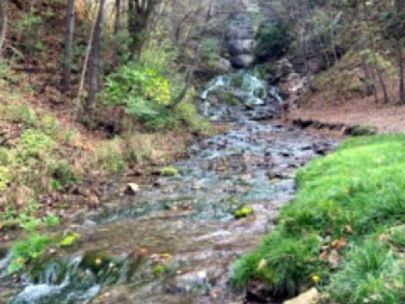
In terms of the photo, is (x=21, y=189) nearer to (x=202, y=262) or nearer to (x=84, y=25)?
(x=202, y=262)

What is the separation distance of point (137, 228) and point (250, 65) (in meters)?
35.2

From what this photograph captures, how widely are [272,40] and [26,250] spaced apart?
120 ft

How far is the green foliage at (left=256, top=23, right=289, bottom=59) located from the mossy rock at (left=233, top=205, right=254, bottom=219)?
34.2 metres

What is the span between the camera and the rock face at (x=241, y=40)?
143 feet

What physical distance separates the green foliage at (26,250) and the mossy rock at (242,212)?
314 centimetres

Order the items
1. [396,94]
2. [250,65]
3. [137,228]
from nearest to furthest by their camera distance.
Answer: [137,228]
[396,94]
[250,65]

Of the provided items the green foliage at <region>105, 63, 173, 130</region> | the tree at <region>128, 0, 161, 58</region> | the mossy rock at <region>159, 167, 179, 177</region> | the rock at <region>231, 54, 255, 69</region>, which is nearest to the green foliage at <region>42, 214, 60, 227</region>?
the mossy rock at <region>159, 167, 179, 177</region>

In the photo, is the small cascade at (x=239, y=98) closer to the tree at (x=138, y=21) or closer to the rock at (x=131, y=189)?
the tree at (x=138, y=21)

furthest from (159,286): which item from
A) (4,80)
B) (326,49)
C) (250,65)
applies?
(250,65)

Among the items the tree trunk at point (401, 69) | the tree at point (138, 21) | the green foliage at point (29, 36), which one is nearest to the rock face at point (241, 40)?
the tree trunk at point (401, 69)

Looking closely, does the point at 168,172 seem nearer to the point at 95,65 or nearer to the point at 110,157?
the point at 110,157

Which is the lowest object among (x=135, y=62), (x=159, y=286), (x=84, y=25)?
(x=159, y=286)

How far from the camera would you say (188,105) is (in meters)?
22.5

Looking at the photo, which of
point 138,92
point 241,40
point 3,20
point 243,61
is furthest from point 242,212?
point 241,40
